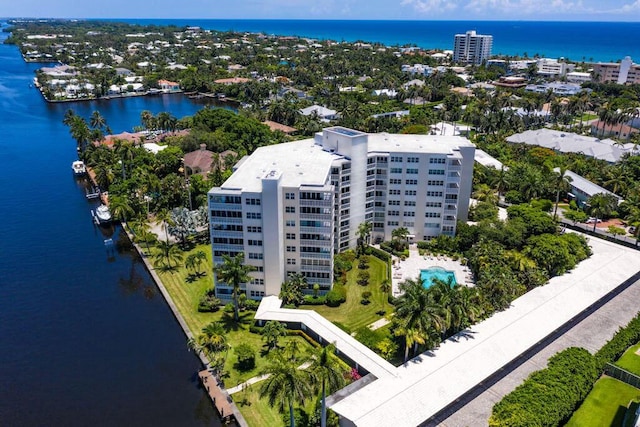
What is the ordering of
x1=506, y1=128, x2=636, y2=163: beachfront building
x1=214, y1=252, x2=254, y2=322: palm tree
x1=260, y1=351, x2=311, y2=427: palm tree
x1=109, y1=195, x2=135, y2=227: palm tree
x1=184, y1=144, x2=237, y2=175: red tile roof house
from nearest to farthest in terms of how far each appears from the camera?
x1=260, y1=351, x2=311, y2=427: palm tree, x1=214, y1=252, x2=254, y2=322: palm tree, x1=109, y1=195, x2=135, y2=227: palm tree, x1=184, y1=144, x2=237, y2=175: red tile roof house, x1=506, y1=128, x2=636, y2=163: beachfront building

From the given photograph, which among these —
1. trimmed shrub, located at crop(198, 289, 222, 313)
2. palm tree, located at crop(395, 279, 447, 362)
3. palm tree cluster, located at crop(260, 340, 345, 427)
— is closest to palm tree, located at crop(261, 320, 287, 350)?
trimmed shrub, located at crop(198, 289, 222, 313)

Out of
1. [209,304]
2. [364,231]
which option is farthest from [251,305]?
[364,231]

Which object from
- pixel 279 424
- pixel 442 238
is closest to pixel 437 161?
pixel 442 238

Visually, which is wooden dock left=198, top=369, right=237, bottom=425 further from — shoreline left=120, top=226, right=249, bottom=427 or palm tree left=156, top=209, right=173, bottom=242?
palm tree left=156, top=209, right=173, bottom=242

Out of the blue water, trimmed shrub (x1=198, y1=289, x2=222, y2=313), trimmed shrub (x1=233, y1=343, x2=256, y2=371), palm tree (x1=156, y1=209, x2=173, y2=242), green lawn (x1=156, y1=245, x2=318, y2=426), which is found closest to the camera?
green lawn (x1=156, y1=245, x2=318, y2=426)

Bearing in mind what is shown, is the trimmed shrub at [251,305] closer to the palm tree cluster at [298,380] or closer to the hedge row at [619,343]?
the palm tree cluster at [298,380]

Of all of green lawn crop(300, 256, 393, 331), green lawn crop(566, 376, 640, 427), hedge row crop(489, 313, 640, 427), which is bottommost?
green lawn crop(300, 256, 393, 331)
